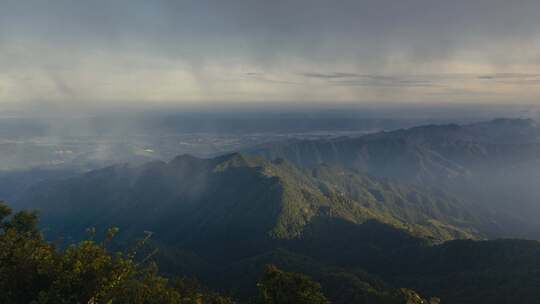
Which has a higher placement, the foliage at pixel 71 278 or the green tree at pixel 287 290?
the foliage at pixel 71 278

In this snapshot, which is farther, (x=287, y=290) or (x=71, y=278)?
(x=287, y=290)

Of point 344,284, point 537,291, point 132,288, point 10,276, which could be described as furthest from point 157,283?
point 537,291

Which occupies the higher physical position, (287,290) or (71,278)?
(71,278)

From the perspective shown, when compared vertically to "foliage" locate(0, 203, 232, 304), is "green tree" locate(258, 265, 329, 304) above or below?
below

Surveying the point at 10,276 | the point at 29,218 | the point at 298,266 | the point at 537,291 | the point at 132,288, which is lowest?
the point at 298,266

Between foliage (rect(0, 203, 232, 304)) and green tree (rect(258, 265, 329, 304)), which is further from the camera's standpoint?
green tree (rect(258, 265, 329, 304))

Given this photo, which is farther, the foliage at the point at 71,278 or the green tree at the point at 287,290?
the green tree at the point at 287,290

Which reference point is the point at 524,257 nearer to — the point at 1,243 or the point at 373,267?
the point at 373,267

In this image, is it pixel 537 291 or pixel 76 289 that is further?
pixel 537 291
